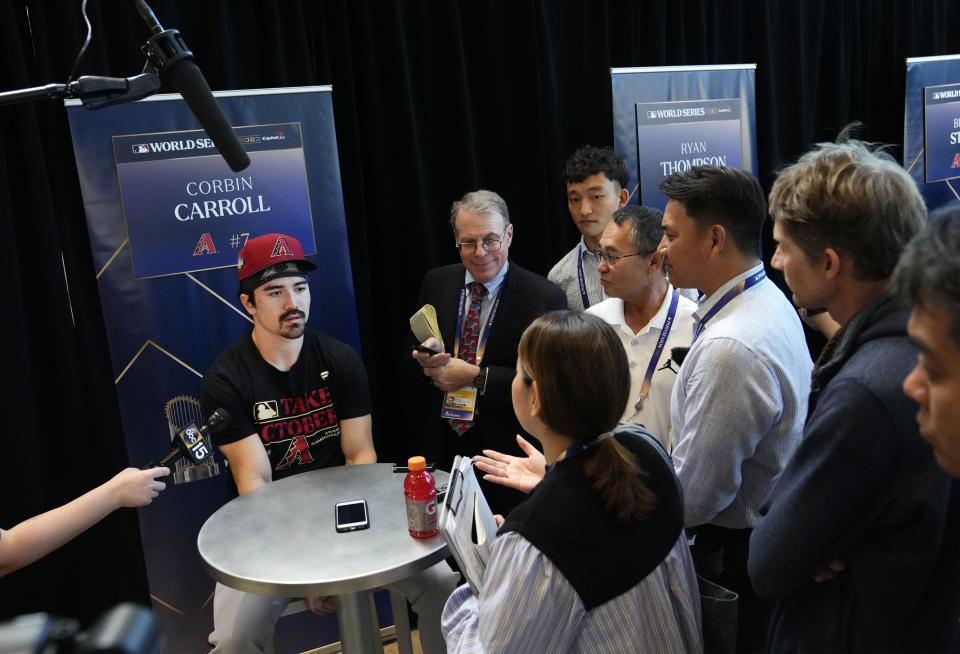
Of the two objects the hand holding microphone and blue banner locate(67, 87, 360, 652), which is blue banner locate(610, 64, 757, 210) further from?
the hand holding microphone

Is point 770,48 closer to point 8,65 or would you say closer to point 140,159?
point 140,159

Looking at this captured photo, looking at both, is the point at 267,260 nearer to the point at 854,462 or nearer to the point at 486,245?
the point at 486,245

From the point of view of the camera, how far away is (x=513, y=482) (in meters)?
1.77

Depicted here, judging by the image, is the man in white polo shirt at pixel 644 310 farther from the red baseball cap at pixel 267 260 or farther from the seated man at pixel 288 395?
the red baseball cap at pixel 267 260

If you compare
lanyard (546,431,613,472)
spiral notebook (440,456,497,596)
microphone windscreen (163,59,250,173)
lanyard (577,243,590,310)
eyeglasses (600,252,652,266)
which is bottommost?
spiral notebook (440,456,497,596)

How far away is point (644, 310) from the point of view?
255 cm

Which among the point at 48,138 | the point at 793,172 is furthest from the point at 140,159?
the point at 793,172

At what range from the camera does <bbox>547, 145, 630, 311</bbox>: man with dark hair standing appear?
10.8 ft

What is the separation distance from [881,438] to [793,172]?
1.80 feet

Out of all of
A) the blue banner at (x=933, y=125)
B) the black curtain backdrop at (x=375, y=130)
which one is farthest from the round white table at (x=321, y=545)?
the blue banner at (x=933, y=125)

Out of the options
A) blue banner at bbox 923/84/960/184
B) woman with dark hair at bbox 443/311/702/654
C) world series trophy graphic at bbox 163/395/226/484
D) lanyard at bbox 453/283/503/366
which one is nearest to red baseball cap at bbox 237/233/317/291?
world series trophy graphic at bbox 163/395/226/484

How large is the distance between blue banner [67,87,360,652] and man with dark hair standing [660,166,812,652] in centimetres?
161

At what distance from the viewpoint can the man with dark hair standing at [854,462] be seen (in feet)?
3.78

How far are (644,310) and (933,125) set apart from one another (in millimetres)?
3209
